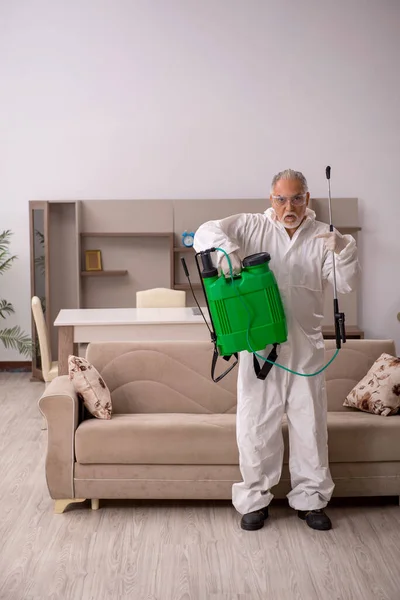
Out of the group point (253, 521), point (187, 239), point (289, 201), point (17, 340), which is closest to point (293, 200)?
point (289, 201)

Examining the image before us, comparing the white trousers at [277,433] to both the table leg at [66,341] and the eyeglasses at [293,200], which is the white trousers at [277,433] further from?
the table leg at [66,341]

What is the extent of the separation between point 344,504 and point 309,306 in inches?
40.9

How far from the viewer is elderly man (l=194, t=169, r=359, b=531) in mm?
3352

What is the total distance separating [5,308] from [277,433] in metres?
4.57

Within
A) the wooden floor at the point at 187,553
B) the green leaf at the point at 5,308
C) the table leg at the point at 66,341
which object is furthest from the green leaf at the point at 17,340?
the wooden floor at the point at 187,553

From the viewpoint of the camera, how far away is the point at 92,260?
23.6 feet

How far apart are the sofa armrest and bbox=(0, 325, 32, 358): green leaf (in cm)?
384

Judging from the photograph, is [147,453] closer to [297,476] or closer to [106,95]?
[297,476]

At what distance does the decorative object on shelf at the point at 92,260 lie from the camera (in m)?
7.19

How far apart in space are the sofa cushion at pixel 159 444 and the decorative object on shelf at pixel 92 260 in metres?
3.73

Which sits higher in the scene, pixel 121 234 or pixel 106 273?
pixel 121 234

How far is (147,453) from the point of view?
11.8 ft

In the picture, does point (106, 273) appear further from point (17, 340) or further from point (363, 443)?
point (363, 443)

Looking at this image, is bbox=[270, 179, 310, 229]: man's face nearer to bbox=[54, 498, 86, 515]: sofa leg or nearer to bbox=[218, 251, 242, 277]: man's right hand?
bbox=[218, 251, 242, 277]: man's right hand
